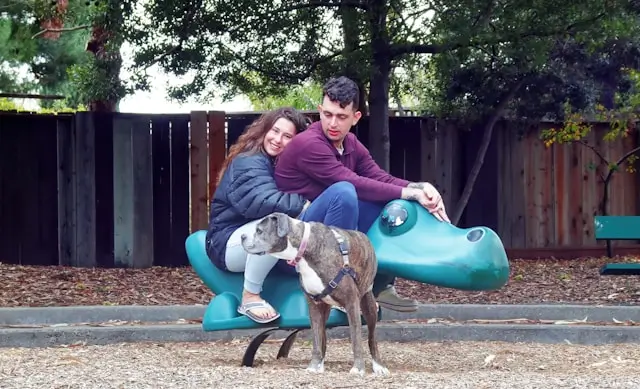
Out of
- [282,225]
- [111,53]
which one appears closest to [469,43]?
[111,53]

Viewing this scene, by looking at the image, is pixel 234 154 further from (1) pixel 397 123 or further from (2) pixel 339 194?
(1) pixel 397 123

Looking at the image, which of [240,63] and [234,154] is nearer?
[234,154]

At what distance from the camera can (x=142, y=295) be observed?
28.6 ft

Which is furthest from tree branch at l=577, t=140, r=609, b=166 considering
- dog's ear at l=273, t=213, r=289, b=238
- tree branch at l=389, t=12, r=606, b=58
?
dog's ear at l=273, t=213, r=289, b=238

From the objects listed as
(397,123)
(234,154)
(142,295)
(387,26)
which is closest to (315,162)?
(234,154)

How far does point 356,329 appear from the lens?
15.1ft

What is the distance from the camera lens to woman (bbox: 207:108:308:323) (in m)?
4.97

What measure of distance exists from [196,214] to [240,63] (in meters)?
1.65

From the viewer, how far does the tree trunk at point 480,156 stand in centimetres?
1121

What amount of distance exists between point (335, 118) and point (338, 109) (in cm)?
5

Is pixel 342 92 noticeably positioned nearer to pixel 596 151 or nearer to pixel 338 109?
pixel 338 109

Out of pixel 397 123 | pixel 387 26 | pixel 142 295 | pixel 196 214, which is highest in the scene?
pixel 387 26

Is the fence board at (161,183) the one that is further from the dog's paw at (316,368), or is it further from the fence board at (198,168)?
the dog's paw at (316,368)

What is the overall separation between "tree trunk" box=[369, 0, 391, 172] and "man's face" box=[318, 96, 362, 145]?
4592 mm
